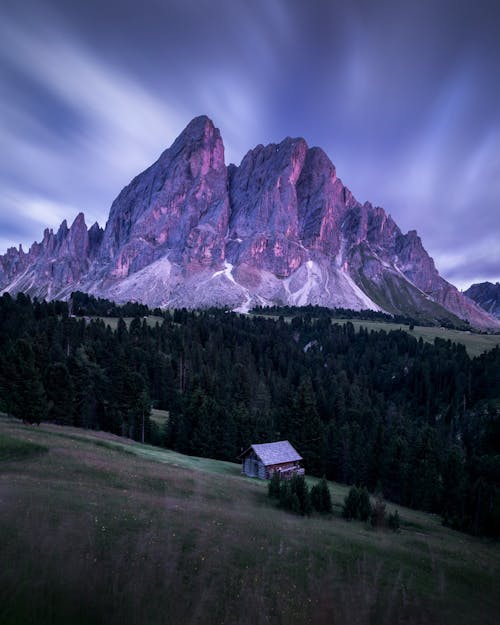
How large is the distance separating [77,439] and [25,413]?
7.70 metres

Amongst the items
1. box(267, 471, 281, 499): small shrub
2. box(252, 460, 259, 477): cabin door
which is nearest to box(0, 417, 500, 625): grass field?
box(267, 471, 281, 499): small shrub

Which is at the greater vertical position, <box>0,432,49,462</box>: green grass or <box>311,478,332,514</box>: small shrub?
<box>0,432,49,462</box>: green grass

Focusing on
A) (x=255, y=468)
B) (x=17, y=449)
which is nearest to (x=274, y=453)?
(x=255, y=468)

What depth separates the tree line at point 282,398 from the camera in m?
47.2

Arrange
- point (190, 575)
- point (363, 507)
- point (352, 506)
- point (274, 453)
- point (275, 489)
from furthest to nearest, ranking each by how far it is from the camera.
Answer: point (274, 453)
point (275, 489)
point (352, 506)
point (363, 507)
point (190, 575)

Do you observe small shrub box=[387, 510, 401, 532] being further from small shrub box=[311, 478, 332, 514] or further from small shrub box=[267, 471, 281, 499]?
small shrub box=[267, 471, 281, 499]

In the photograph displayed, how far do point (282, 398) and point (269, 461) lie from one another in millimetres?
44763

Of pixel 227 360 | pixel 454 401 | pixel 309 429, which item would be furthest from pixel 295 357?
pixel 309 429

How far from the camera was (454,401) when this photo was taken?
4045 inches

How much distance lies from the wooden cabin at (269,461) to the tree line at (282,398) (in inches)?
403

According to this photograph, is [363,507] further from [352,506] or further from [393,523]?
[393,523]

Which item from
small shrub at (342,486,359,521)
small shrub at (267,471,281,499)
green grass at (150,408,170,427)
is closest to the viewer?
small shrub at (342,486,359,521)

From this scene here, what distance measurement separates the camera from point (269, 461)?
46.2m

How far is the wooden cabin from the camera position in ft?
153
